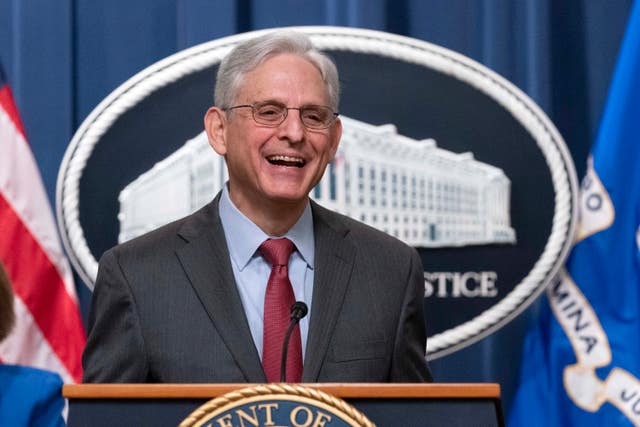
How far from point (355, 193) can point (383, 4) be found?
46cm

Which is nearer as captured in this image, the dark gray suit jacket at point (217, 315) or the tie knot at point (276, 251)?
the dark gray suit jacket at point (217, 315)

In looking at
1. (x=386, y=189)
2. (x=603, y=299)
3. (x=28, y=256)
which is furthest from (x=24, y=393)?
(x=603, y=299)

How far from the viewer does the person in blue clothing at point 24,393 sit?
68.5 inches

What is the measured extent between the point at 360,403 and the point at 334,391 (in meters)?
0.04

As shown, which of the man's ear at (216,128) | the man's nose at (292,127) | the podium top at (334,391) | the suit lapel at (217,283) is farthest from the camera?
the man's ear at (216,128)

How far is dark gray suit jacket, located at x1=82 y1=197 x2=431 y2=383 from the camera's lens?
137cm

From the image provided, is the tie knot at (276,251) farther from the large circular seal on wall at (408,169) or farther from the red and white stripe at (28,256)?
the red and white stripe at (28,256)

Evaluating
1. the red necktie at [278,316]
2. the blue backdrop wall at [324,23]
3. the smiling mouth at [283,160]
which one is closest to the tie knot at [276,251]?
the red necktie at [278,316]

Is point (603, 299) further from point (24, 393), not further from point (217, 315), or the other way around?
point (24, 393)

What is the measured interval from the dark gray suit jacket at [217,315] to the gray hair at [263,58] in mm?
202

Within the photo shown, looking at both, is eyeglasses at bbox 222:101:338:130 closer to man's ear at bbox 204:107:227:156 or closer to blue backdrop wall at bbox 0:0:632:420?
man's ear at bbox 204:107:227:156

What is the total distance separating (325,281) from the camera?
1483mm

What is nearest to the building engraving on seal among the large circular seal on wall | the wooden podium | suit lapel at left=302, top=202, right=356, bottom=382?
the large circular seal on wall

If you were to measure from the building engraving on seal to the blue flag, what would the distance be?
190 millimetres
